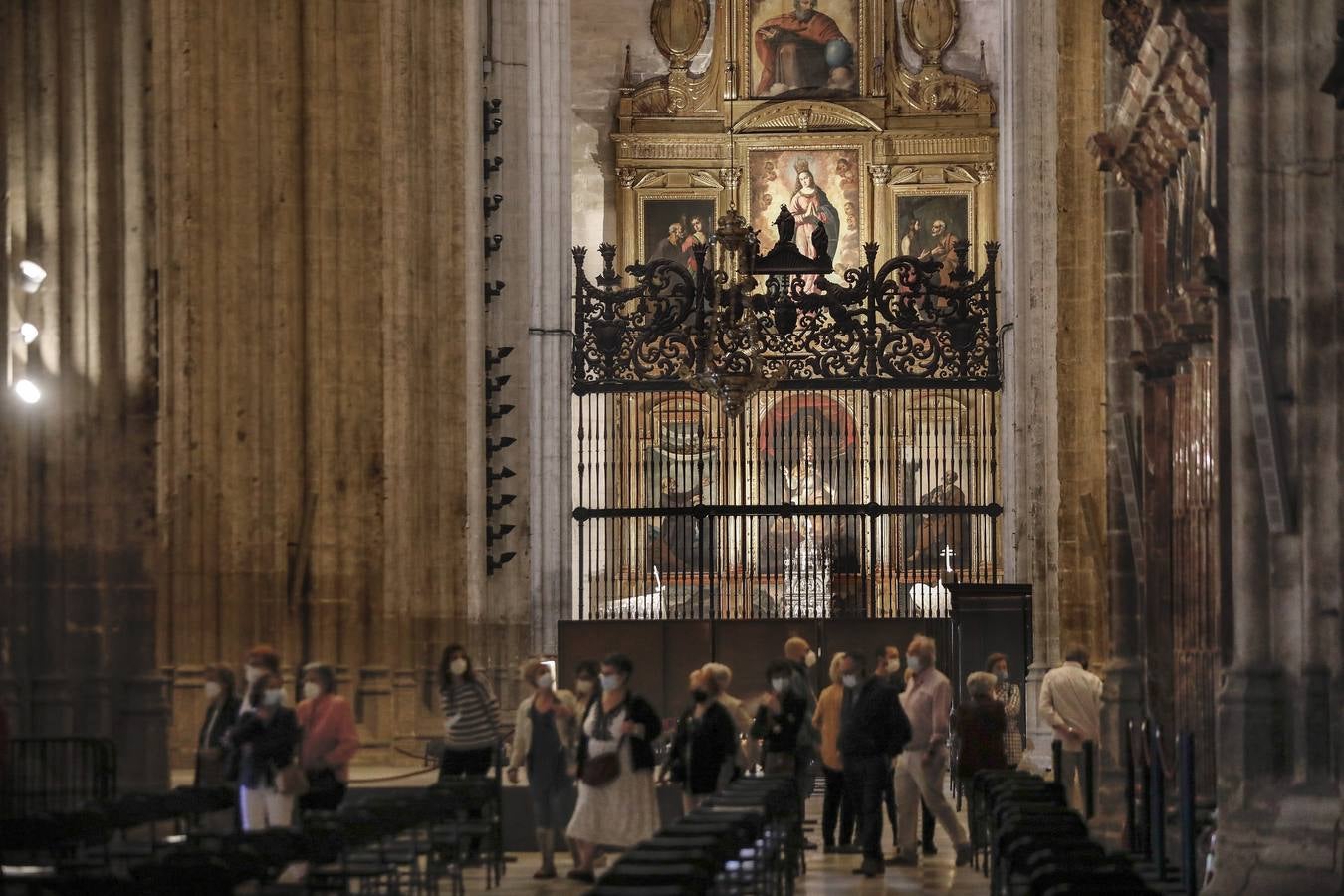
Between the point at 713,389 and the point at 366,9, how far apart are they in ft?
23.6

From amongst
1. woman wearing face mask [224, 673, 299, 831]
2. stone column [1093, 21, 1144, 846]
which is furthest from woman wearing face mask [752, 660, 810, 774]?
woman wearing face mask [224, 673, 299, 831]

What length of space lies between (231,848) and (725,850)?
2.06m

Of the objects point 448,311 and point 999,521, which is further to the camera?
point 999,521

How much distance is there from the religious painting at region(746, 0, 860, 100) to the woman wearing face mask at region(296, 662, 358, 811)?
22.9 m

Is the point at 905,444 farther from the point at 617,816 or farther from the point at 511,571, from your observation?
the point at 617,816

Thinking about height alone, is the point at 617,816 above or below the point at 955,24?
below

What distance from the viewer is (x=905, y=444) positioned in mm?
32969

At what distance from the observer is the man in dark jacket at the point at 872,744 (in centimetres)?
1516

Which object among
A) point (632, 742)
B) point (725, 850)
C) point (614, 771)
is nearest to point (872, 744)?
point (632, 742)

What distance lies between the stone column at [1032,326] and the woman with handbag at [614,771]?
28.8 ft

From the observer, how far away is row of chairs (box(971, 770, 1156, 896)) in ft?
25.7

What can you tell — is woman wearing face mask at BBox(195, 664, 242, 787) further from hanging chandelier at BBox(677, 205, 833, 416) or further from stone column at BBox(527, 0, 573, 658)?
stone column at BBox(527, 0, 573, 658)

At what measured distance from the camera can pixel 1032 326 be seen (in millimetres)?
24172

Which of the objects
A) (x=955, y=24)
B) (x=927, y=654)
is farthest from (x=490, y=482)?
(x=955, y=24)
